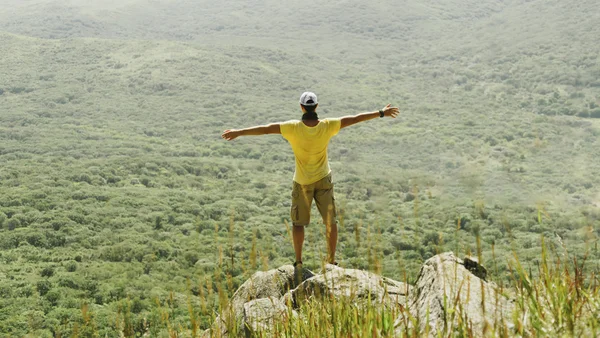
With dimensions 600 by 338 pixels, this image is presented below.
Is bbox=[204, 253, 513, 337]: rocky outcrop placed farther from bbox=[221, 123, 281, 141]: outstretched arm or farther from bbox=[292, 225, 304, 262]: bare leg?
bbox=[221, 123, 281, 141]: outstretched arm

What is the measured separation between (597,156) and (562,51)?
70703 millimetres

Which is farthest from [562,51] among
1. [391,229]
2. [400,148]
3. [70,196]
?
[70,196]

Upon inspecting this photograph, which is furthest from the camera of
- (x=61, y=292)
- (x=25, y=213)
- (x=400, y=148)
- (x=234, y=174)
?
(x=400, y=148)

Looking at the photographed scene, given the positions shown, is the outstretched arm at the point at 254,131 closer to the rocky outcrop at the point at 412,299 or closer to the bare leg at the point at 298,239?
the bare leg at the point at 298,239

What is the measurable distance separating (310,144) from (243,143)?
115 metres

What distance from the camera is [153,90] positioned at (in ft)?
463

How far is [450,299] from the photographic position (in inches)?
123

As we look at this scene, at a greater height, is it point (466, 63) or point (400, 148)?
point (466, 63)

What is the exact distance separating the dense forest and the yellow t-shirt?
9.91ft

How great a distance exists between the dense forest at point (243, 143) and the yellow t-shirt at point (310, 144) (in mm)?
3020

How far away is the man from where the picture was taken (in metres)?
6.50

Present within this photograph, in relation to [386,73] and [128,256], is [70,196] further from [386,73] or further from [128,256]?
[386,73]

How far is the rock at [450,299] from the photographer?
294 cm

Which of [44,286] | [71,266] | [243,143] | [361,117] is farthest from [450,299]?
[243,143]
